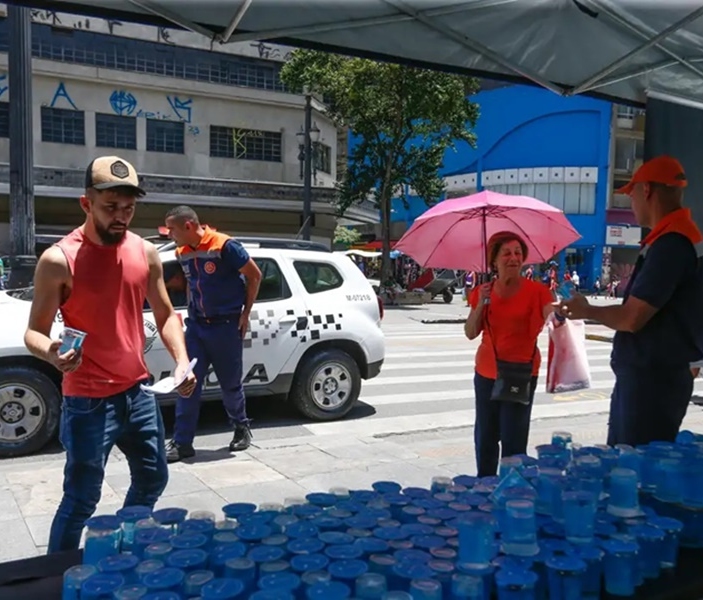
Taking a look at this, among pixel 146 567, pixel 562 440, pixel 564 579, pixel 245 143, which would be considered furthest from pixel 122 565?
pixel 245 143

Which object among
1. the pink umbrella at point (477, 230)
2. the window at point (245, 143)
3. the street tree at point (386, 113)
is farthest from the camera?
the window at point (245, 143)

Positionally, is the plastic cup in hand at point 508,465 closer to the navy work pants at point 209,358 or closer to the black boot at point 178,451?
the navy work pants at point 209,358

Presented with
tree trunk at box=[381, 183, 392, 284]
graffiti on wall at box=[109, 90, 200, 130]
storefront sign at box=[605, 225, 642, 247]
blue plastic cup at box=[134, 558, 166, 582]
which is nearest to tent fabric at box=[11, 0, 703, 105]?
blue plastic cup at box=[134, 558, 166, 582]

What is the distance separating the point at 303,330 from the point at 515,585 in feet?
17.7

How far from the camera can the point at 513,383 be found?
3.89 meters

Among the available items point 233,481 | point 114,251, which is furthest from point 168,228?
point 114,251

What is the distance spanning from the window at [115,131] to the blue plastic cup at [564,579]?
3136cm

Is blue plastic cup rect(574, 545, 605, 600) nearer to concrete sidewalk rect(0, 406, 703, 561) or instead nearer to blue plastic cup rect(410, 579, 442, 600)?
blue plastic cup rect(410, 579, 442, 600)

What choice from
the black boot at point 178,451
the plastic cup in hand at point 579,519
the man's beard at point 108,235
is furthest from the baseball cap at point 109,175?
the black boot at point 178,451

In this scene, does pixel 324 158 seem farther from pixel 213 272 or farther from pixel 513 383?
pixel 513 383

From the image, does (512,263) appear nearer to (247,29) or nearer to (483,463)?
(483,463)

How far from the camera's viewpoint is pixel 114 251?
2879mm

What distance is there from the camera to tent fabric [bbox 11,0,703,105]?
261 centimetres

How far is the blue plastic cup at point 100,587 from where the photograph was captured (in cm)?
155
